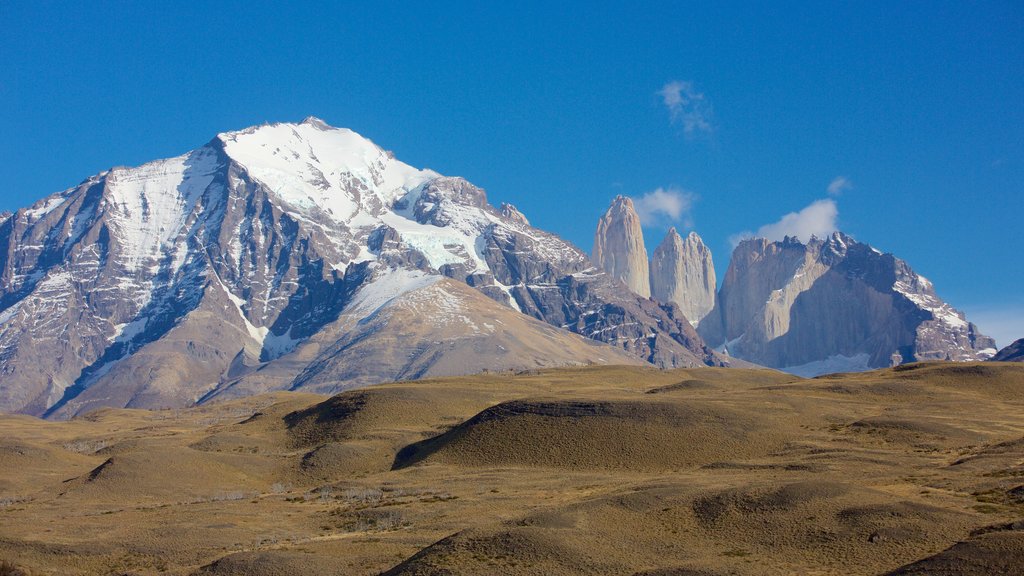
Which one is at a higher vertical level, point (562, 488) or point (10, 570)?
point (562, 488)

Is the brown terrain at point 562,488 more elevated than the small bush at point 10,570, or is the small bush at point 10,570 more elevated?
the brown terrain at point 562,488

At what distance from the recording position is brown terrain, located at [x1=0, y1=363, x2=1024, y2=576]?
7200cm

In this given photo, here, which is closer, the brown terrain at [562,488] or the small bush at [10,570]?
the brown terrain at [562,488]

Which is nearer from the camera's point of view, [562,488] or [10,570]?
[10,570]

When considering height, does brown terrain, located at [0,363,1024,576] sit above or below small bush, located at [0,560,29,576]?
above

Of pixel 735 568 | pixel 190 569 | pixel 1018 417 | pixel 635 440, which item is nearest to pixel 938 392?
pixel 1018 417

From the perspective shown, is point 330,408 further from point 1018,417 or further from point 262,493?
point 1018,417

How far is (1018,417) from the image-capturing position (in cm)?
14975

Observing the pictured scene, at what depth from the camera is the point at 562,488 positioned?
10844 cm

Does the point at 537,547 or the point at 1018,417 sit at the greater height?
the point at 1018,417

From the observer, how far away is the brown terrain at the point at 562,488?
72.0m

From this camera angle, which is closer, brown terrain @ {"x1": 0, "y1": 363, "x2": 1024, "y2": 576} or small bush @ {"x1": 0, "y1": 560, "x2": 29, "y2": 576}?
brown terrain @ {"x1": 0, "y1": 363, "x2": 1024, "y2": 576}

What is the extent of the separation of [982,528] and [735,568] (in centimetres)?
1761

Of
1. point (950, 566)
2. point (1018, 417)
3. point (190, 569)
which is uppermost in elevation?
point (1018, 417)
